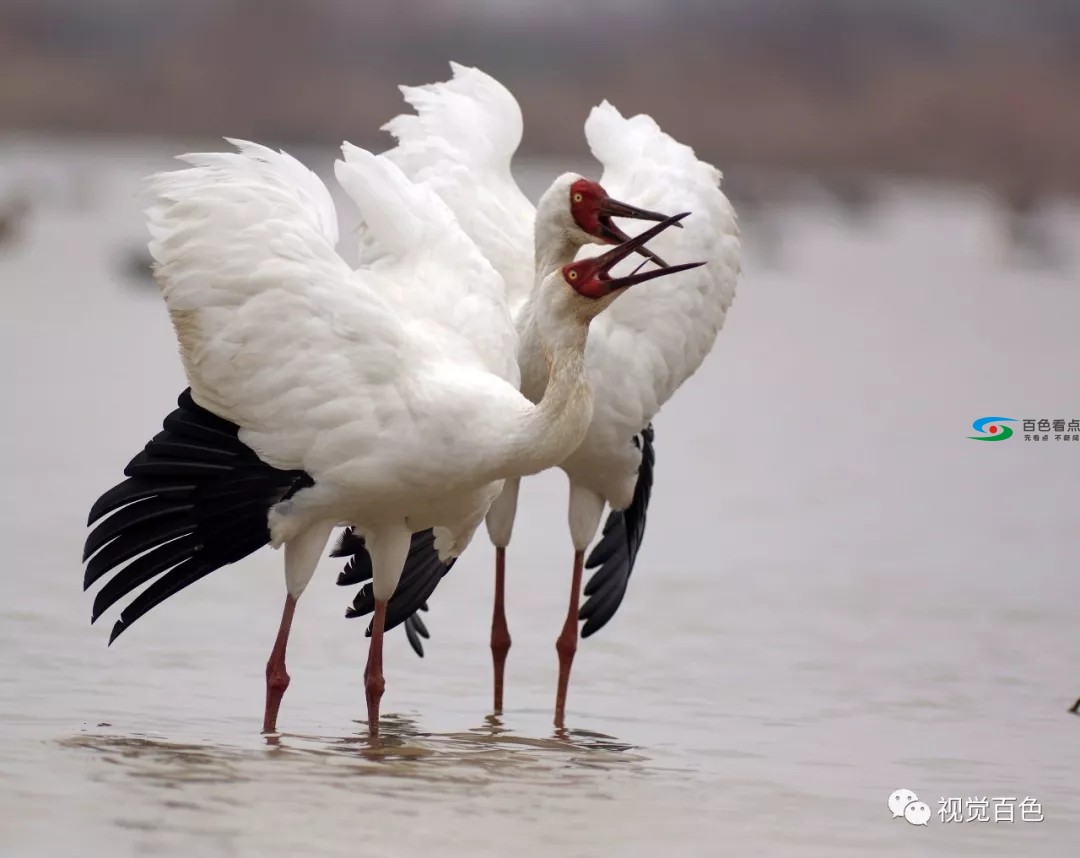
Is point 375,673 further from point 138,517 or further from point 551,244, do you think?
point 551,244

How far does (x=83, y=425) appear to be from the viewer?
16609 mm

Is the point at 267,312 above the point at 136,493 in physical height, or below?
above

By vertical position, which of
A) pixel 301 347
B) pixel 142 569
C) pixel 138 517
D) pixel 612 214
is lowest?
pixel 142 569

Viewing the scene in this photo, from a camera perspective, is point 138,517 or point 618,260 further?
point 138,517

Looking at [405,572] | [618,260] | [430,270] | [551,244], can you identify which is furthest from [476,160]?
[618,260]

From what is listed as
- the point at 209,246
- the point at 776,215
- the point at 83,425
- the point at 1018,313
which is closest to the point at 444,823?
the point at 209,246

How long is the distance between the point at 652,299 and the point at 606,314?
0.22 meters

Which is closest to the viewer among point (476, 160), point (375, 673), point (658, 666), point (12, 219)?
point (375, 673)

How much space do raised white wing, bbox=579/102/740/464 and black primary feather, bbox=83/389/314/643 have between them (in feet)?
5.04

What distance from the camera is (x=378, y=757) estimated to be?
7.61 meters

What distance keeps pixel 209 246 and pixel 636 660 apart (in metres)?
3.44

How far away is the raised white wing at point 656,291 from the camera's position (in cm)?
870

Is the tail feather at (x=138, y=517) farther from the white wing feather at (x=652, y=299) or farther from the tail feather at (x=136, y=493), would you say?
the white wing feather at (x=652, y=299)

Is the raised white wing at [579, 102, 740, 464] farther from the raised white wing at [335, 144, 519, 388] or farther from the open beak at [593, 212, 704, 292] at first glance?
the open beak at [593, 212, 704, 292]
